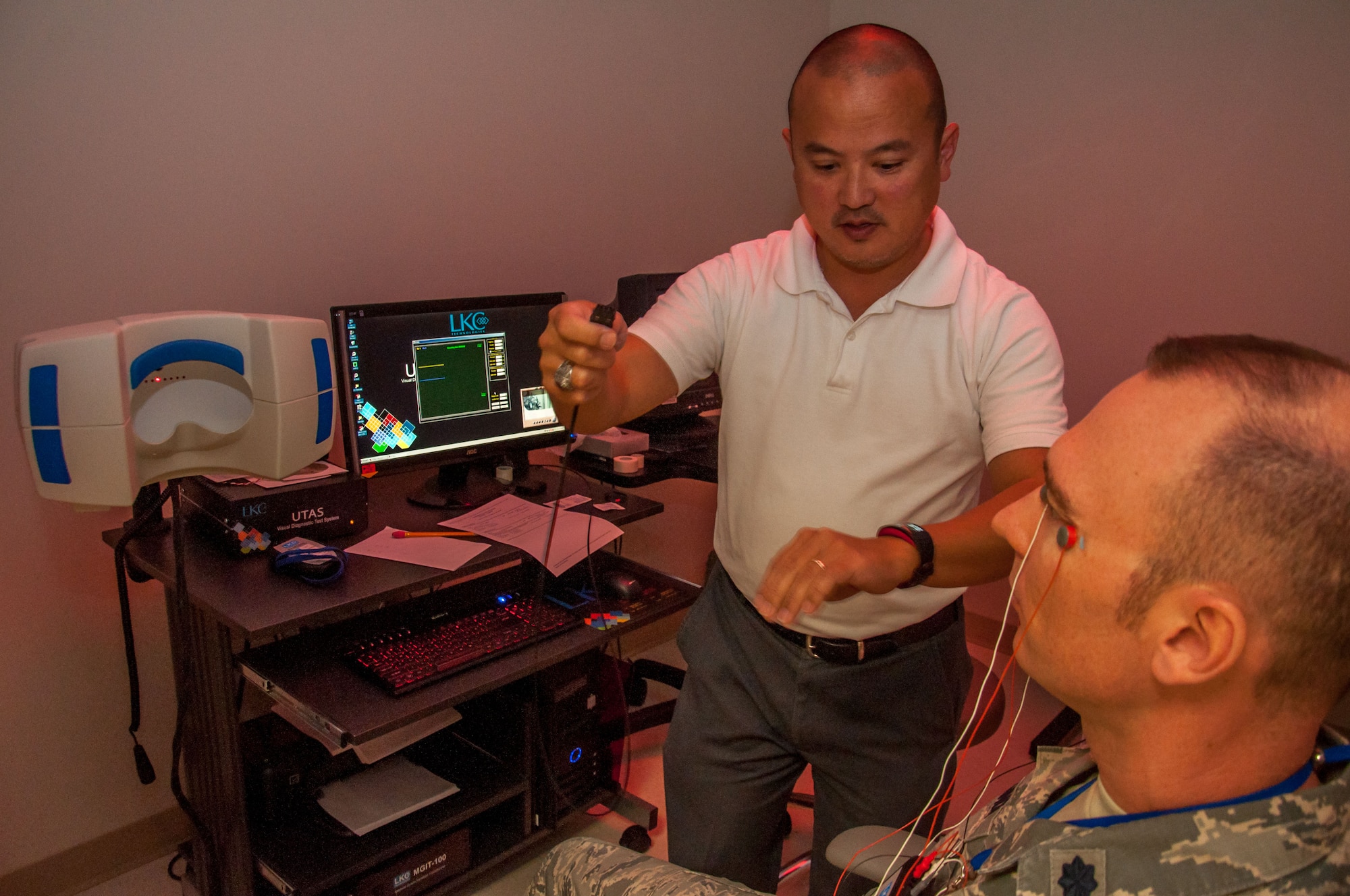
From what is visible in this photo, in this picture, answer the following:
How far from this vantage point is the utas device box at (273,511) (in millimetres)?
1831

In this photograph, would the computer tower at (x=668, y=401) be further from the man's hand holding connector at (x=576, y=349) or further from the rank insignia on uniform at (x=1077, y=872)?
the rank insignia on uniform at (x=1077, y=872)

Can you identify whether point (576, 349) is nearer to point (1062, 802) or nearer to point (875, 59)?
point (875, 59)

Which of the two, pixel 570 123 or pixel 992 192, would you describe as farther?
pixel 992 192

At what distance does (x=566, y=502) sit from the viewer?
2.26 meters

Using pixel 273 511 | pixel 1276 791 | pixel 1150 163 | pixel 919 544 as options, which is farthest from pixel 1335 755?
pixel 1150 163

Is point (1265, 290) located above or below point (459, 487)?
above

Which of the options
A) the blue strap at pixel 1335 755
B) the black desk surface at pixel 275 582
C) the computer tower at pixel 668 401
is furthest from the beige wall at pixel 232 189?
the blue strap at pixel 1335 755

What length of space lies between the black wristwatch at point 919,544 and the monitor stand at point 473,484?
1246mm

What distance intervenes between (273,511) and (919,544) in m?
1.30

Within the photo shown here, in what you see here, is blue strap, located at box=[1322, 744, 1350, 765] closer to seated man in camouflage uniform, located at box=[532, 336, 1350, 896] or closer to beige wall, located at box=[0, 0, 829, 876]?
seated man in camouflage uniform, located at box=[532, 336, 1350, 896]

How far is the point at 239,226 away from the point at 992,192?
7.94ft

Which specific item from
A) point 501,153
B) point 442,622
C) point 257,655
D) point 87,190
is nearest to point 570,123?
point 501,153

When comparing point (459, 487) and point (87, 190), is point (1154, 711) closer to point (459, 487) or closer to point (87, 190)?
point (459, 487)

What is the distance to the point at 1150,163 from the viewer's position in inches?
114
